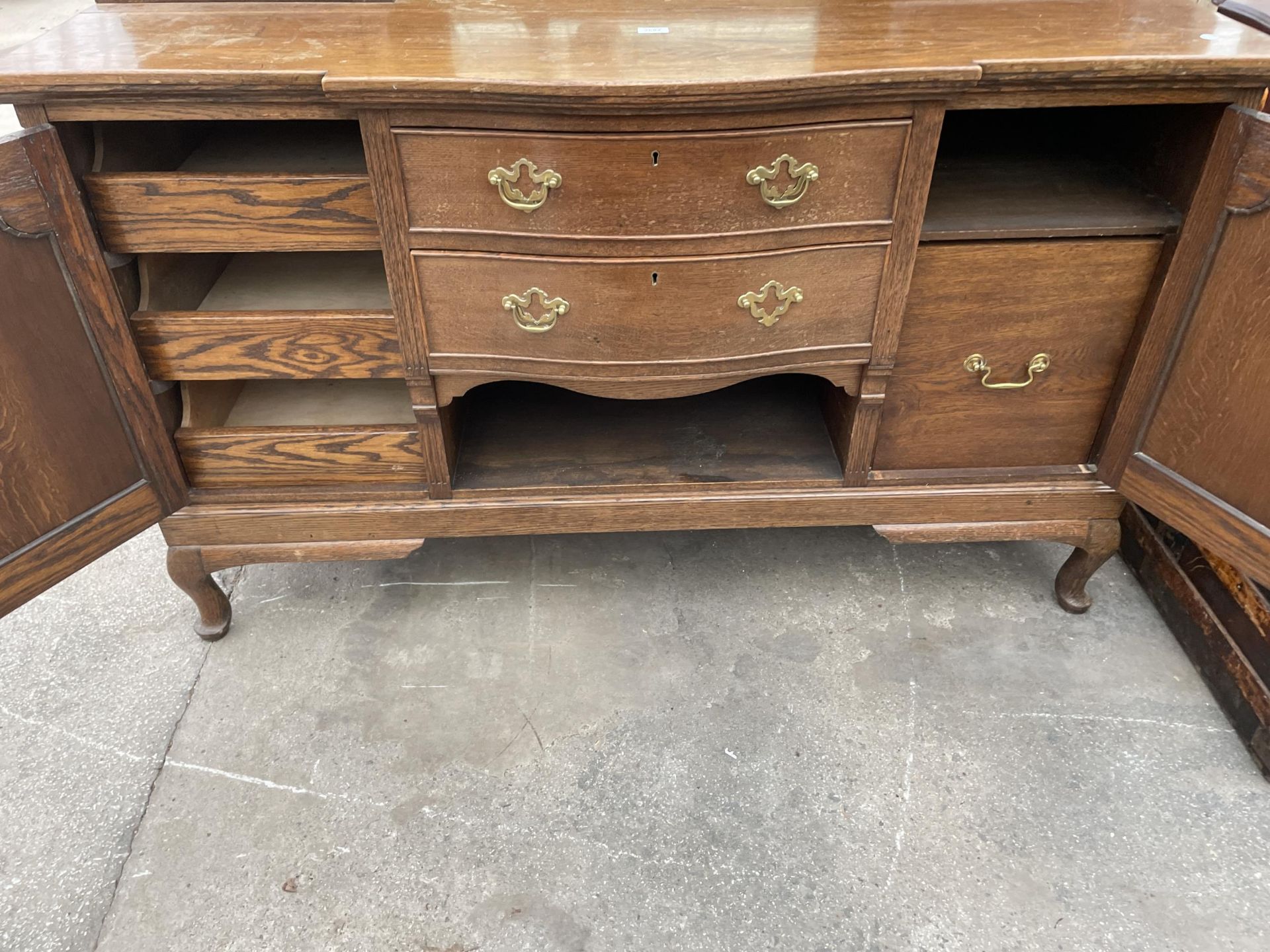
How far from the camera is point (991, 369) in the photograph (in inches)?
60.6

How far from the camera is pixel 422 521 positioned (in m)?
1.66

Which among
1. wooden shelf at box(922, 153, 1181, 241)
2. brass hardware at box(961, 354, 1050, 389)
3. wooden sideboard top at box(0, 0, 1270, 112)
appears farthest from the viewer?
brass hardware at box(961, 354, 1050, 389)

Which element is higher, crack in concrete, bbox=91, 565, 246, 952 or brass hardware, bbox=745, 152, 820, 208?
brass hardware, bbox=745, 152, 820, 208

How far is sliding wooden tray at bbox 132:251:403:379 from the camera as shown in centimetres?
143

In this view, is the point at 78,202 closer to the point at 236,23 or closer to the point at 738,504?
the point at 236,23

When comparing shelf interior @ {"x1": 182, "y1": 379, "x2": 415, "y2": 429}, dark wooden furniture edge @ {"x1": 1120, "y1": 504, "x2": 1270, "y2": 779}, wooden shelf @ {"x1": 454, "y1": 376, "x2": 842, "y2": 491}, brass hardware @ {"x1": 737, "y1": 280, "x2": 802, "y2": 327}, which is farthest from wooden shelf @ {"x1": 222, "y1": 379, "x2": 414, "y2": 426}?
dark wooden furniture edge @ {"x1": 1120, "y1": 504, "x2": 1270, "y2": 779}

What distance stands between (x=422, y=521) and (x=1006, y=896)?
1182 mm

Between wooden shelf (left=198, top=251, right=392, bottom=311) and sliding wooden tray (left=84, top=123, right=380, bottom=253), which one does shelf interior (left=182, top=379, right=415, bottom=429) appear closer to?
wooden shelf (left=198, top=251, right=392, bottom=311)

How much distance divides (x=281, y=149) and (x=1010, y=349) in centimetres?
132

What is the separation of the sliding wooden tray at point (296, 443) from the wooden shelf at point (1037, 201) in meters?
1.00

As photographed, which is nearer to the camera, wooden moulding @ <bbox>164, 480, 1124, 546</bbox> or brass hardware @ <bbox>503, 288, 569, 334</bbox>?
brass hardware @ <bbox>503, 288, 569, 334</bbox>

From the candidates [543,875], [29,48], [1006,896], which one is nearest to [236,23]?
[29,48]

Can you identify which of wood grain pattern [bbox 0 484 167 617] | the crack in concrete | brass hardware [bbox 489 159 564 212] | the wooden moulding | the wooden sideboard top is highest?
the wooden sideboard top

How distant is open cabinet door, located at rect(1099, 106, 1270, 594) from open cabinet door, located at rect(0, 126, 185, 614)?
171 cm
